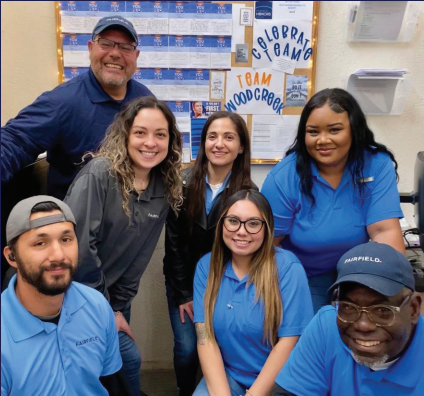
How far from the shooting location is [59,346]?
4.06 feet

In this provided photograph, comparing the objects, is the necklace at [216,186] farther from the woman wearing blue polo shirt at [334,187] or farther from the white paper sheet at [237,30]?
the white paper sheet at [237,30]

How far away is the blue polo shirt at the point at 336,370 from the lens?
3.34ft

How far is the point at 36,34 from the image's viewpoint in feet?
7.07

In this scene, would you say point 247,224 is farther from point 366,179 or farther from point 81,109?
point 81,109

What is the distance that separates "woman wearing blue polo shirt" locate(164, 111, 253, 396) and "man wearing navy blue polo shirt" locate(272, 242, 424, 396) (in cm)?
83

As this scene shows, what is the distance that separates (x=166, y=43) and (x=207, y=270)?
116 cm

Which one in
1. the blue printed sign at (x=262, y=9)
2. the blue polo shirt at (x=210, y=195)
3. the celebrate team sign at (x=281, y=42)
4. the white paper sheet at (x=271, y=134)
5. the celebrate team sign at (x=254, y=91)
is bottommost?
the blue polo shirt at (x=210, y=195)

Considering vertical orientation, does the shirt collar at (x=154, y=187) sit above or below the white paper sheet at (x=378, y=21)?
below

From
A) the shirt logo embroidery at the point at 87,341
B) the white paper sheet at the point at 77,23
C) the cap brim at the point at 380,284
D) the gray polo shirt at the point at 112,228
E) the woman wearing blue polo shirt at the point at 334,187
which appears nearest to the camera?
the cap brim at the point at 380,284

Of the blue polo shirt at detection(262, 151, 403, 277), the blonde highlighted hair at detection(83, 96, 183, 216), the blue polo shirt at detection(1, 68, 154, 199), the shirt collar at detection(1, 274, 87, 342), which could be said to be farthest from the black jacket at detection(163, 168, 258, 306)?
the shirt collar at detection(1, 274, 87, 342)

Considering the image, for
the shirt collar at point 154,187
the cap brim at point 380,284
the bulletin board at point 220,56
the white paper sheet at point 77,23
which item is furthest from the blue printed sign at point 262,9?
the cap brim at point 380,284

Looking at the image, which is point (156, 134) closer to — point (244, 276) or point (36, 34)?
point (244, 276)

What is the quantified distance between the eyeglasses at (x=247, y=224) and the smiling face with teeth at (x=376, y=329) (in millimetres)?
589

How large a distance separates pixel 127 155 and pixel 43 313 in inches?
23.8
